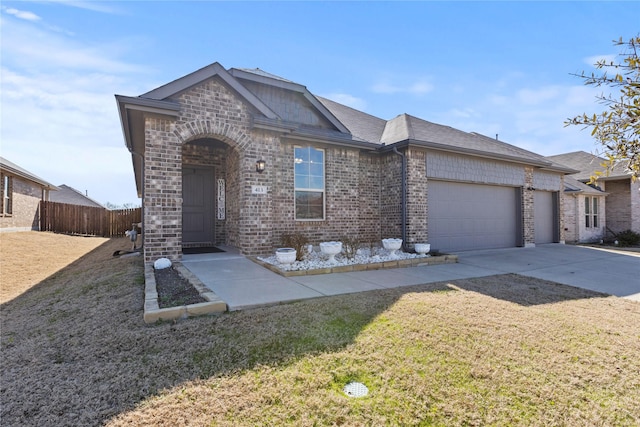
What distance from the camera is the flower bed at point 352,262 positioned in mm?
6336

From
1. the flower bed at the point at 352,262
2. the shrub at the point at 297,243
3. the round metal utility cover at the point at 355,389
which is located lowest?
the round metal utility cover at the point at 355,389

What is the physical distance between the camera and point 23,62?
21.8 feet

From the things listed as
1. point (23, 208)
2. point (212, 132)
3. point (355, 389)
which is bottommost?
point (355, 389)

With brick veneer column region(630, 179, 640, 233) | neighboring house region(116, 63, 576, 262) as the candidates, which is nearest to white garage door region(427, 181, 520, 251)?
neighboring house region(116, 63, 576, 262)

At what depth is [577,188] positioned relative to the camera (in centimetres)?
1508

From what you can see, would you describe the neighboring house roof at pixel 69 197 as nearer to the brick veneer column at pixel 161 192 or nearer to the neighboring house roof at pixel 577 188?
the brick veneer column at pixel 161 192

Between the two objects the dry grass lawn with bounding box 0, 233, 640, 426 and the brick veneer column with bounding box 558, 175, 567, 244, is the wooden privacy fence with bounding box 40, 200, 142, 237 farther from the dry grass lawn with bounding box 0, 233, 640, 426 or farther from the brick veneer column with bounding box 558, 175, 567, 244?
the brick veneer column with bounding box 558, 175, 567, 244

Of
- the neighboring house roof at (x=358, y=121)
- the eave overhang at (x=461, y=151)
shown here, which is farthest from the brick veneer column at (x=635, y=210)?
the neighboring house roof at (x=358, y=121)

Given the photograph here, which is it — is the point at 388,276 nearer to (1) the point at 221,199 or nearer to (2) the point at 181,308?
(2) the point at 181,308

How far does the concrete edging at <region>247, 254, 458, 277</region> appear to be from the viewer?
6.14 m

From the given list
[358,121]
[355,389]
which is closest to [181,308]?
[355,389]

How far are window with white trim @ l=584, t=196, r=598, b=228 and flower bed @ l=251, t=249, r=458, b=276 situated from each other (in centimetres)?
1242

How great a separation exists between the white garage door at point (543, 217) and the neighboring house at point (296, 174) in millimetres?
680

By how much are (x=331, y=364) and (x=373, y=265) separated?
A: 4.50m
